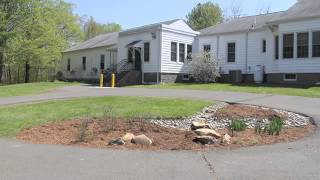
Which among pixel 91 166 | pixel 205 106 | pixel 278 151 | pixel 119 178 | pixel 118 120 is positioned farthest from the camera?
pixel 205 106

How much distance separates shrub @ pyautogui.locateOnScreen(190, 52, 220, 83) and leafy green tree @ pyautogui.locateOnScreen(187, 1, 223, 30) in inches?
1624

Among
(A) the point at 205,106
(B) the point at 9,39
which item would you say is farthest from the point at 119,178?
(B) the point at 9,39

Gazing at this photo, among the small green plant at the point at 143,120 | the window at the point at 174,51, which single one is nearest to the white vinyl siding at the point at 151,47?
the window at the point at 174,51

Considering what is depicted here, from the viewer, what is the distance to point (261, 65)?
3619cm

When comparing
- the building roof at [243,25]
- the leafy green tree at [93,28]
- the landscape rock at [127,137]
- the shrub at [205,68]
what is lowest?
the landscape rock at [127,137]

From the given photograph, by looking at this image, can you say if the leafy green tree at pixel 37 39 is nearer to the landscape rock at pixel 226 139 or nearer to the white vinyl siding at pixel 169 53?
the white vinyl siding at pixel 169 53

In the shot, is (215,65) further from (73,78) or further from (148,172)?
(148,172)

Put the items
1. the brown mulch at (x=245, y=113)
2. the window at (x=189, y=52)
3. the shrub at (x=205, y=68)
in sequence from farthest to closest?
the window at (x=189, y=52)
the shrub at (x=205, y=68)
the brown mulch at (x=245, y=113)

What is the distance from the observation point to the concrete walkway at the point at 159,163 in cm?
834

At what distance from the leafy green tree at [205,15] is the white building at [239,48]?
34530 millimetres

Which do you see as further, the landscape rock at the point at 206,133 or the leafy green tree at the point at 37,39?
the leafy green tree at the point at 37,39

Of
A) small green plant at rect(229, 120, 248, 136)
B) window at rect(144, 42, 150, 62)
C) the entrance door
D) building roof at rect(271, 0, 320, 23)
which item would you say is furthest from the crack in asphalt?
the entrance door

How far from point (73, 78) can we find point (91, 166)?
154 ft

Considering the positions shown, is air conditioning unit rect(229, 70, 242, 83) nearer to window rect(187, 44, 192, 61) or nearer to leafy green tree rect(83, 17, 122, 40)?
window rect(187, 44, 192, 61)
